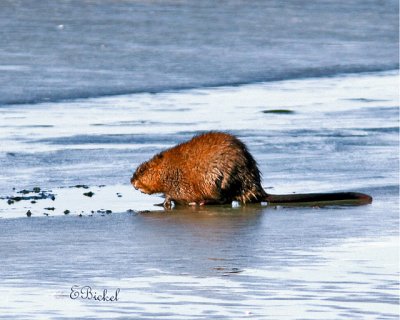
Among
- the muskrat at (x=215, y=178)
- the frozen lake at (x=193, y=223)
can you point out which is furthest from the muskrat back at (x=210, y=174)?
the frozen lake at (x=193, y=223)

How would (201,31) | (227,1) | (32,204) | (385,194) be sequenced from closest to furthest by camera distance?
(32,204), (385,194), (201,31), (227,1)

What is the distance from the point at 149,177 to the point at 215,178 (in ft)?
1.65

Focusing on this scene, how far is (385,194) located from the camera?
9180mm

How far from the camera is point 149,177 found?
9.10 m

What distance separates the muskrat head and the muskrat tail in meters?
0.83

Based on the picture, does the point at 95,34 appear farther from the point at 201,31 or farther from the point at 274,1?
the point at 274,1

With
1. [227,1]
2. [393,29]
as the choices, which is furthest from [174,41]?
[227,1]

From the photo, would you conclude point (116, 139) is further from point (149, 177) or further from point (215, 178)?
point (215, 178)

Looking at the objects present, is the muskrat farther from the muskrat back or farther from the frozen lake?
the frozen lake

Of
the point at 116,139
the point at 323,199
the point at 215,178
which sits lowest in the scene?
the point at 323,199

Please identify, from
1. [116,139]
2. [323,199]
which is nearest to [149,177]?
[323,199]

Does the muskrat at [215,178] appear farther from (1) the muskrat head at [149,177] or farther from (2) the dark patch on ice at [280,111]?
(2) the dark patch on ice at [280,111]

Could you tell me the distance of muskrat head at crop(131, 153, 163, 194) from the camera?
9086mm

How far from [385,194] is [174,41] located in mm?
10343
